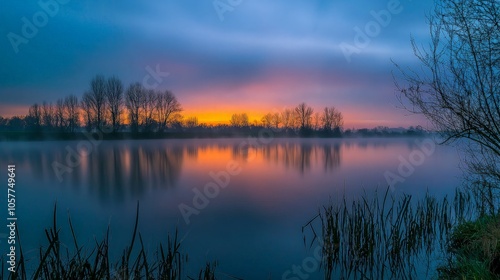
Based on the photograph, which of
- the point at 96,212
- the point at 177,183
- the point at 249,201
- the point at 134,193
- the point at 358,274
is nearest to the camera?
the point at 358,274

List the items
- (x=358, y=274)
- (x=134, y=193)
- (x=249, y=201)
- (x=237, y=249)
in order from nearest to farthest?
(x=358, y=274), (x=237, y=249), (x=249, y=201), (x=134, y=193)

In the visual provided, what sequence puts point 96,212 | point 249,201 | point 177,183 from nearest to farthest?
point 96,212 < point 249,201 < point 177,183

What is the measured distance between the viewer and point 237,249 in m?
5.97

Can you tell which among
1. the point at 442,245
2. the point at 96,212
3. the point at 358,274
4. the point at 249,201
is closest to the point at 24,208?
the point at 96,212

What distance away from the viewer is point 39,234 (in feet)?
21.8

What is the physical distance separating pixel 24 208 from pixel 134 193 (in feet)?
11.5

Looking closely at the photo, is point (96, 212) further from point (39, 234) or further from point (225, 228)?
point (225, 228)

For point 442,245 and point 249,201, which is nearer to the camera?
point 442,245

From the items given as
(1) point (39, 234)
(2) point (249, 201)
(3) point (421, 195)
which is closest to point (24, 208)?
(1) point (39, 234)

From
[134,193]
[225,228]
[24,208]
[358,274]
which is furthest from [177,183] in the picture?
[358,274]

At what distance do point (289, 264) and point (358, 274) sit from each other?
125 cm

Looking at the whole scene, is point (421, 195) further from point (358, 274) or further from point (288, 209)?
point (358, 274)

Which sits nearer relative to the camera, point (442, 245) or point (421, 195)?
point (442, 245)

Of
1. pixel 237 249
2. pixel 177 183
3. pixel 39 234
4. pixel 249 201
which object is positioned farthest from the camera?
pixel 177 183
